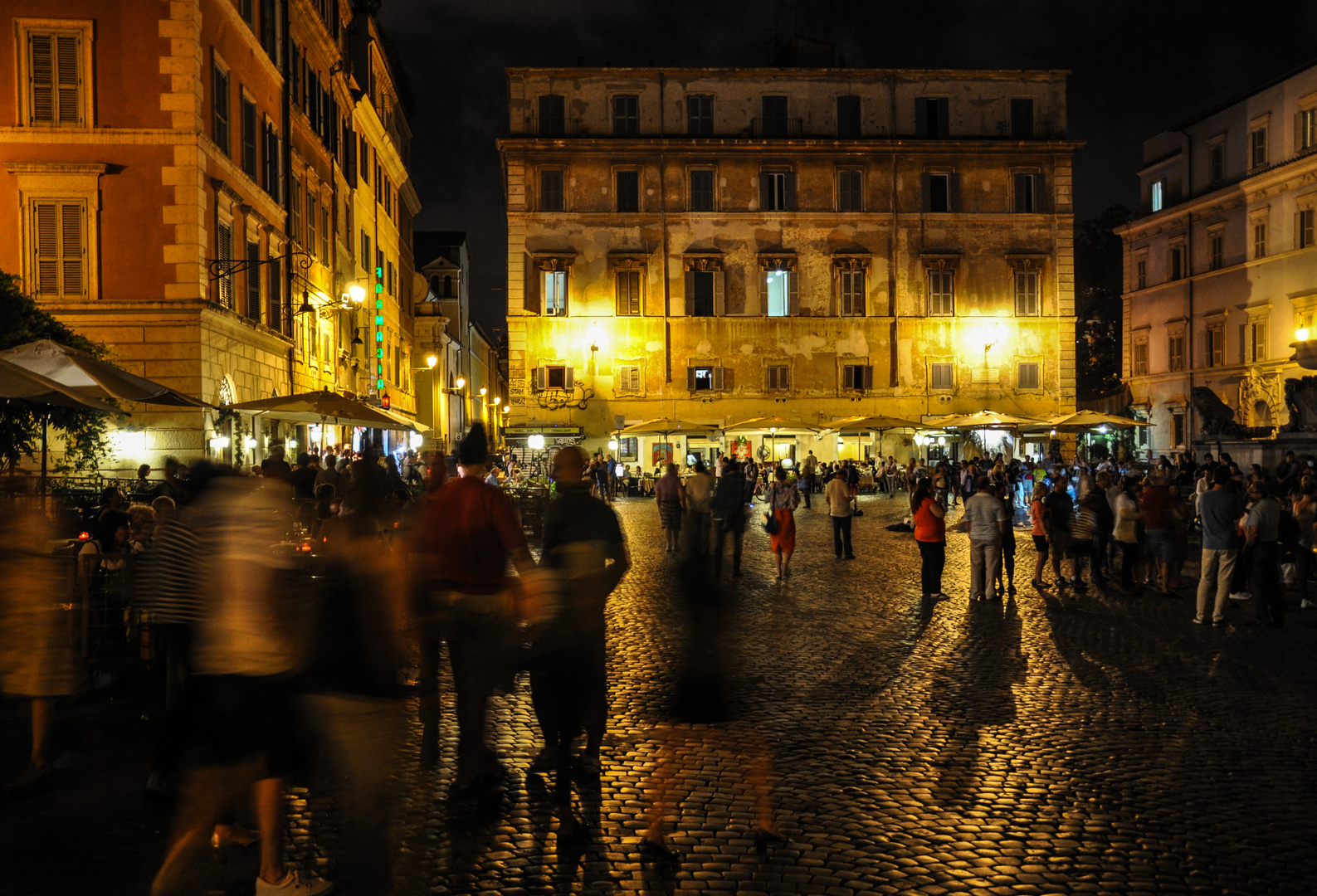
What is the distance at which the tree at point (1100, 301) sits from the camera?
61844mm

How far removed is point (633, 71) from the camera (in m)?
46.7

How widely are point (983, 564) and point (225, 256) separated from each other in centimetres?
1564

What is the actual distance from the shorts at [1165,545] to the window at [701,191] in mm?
35224

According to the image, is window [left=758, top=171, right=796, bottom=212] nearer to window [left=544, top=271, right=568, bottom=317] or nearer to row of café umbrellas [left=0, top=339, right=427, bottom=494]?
window [left=544, top=271, right=568, bottom=317]

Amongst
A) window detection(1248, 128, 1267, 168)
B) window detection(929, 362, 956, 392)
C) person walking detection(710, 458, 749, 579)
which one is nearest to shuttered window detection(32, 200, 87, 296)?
person walking detection(710, 458, 749, 579)

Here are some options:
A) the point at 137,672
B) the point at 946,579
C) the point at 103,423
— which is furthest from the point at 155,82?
the point at 946,579

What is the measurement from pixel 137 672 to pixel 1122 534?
11.2m

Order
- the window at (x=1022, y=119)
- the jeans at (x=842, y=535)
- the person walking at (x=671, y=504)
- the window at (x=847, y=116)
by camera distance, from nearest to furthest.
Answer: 1. the jeans at (x=842, y=535)
2. the person walking at (x=671, y=504)
3. the window at (x=847, y=116)
4. the window at (x=1022, y=119)

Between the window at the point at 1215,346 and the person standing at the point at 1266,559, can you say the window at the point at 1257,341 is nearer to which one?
the window at the point at 1215,346

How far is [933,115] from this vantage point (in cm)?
4816

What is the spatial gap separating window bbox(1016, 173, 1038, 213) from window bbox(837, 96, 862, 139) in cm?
742

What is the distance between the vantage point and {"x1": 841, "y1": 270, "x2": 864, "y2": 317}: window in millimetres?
47031

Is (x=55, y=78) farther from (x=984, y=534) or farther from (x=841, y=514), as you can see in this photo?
(x=984, y=534)

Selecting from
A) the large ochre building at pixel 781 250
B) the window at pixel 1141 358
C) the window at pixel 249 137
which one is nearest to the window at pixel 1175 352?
the window at pixel 1141 358
